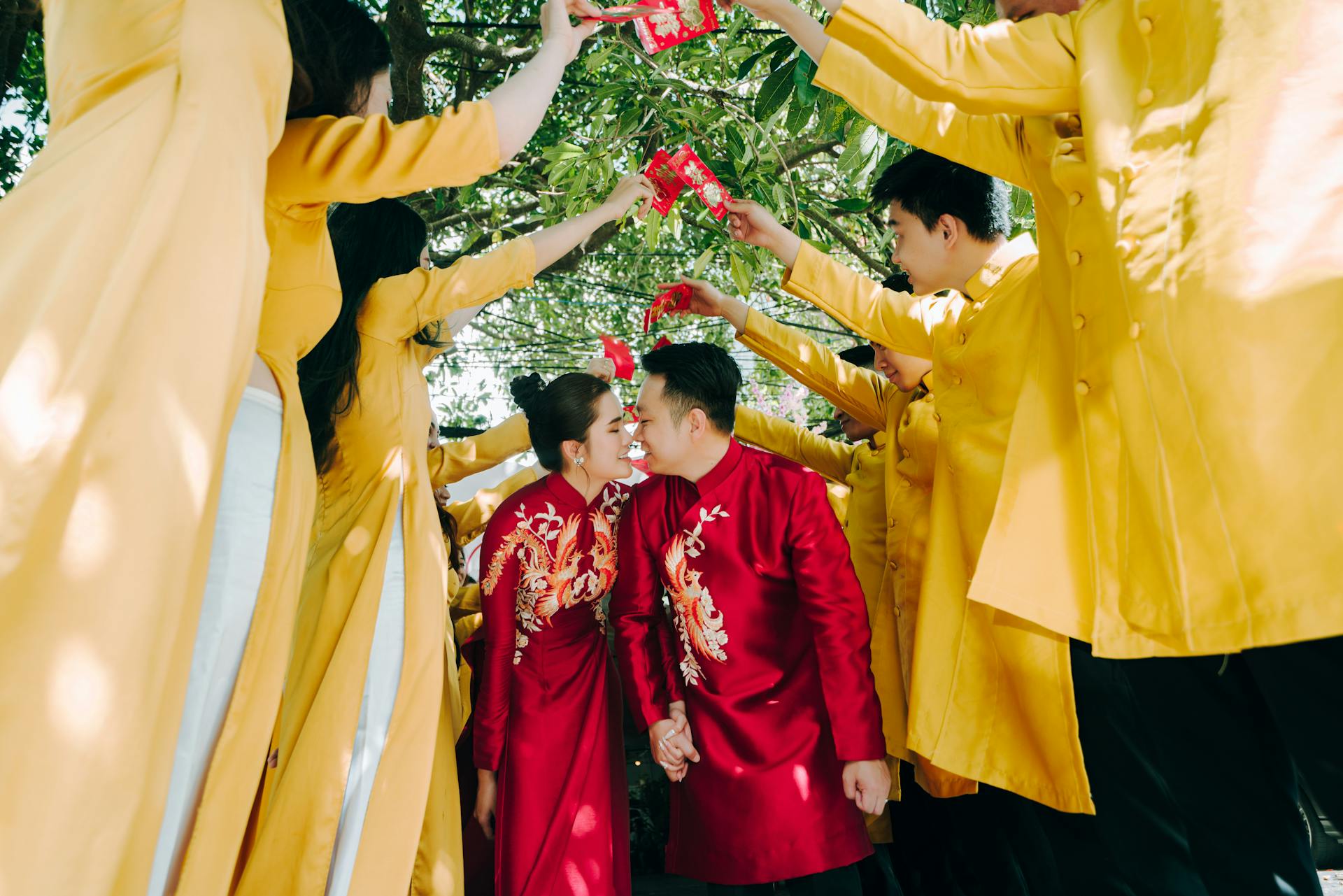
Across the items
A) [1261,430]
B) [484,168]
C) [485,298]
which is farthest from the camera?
[485,298]

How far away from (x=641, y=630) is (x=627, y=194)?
1.26m

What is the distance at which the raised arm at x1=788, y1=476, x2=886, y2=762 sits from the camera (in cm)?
223

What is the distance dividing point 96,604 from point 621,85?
242 cm

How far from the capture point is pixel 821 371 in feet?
10.3

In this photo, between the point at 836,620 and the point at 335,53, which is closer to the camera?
the point at 335,53

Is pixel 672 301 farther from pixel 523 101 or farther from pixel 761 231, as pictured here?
pixel 523 101

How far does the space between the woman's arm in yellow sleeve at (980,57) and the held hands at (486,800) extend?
7.34 feet

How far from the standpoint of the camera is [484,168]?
5.10 feet

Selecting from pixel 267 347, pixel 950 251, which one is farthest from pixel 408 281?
pixel 950 251

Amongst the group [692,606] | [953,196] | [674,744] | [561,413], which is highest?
[953,196]

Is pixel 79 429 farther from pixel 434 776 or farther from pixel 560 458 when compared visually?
pixel 560 458

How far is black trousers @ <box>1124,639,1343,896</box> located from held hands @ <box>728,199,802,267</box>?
1.36 metres

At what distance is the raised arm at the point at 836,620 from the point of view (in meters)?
2.23

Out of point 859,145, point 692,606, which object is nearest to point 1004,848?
point 692,606
